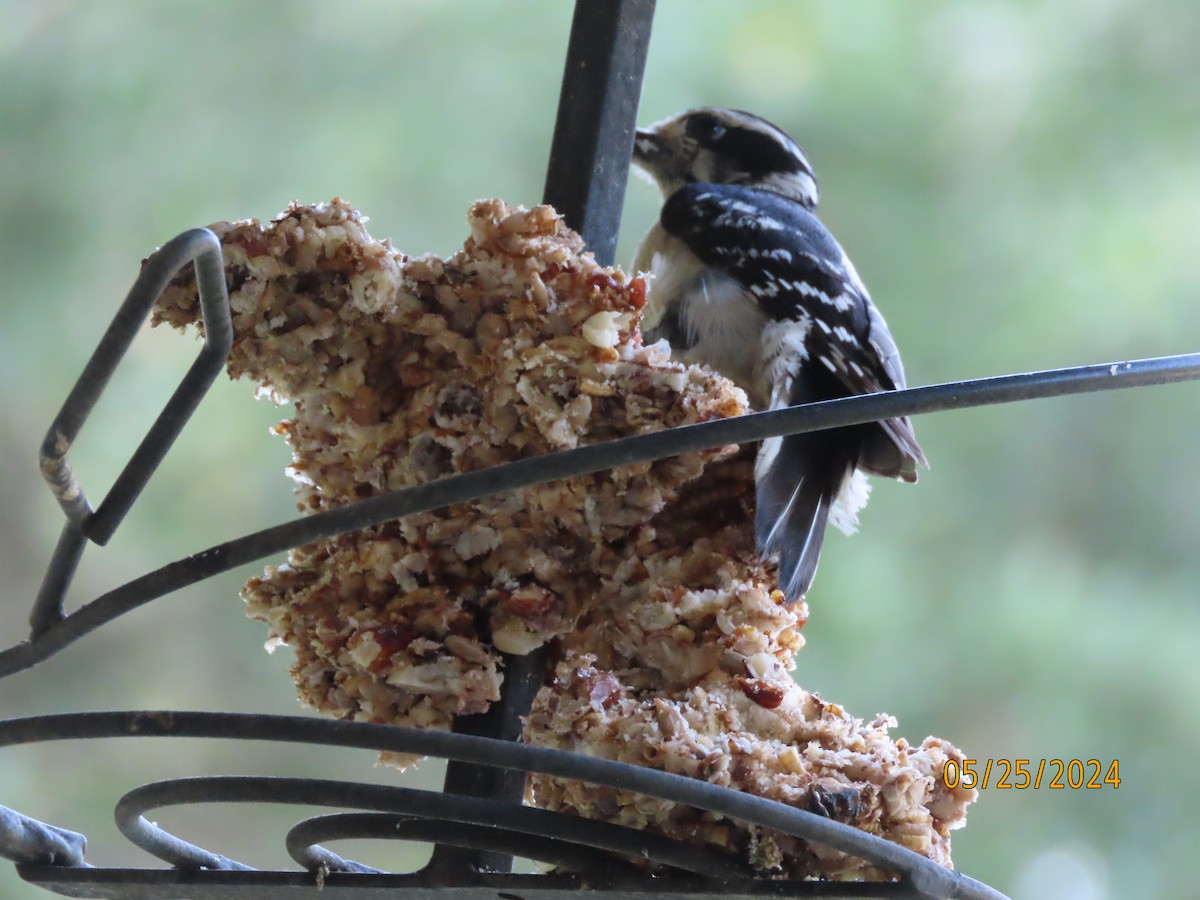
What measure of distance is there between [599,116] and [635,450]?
40 cm

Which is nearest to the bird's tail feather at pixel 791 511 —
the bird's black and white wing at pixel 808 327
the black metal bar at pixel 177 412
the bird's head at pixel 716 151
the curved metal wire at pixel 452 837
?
the bird's black and white wing at pixel 808 327

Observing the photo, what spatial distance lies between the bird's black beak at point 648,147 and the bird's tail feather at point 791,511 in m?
0.77

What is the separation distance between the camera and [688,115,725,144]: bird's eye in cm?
197

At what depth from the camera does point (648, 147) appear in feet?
6.47

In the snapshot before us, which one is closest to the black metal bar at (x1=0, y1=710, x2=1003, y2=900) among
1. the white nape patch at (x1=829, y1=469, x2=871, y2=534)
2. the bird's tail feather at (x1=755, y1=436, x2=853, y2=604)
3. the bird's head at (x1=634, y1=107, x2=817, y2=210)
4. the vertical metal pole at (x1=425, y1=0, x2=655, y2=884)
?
the bird's tail feather at (x1=755, y1=436, x2=853, y2=604)

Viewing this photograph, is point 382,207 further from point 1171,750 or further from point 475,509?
point 475,509

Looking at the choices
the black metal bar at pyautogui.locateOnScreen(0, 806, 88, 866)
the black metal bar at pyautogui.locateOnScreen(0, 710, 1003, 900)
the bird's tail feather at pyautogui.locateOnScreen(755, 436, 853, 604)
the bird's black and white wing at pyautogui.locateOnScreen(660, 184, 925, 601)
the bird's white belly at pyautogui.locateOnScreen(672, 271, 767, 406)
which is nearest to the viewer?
the black metal bar at pyautogui.locateOnScreen(0, 710, 1003, 900)

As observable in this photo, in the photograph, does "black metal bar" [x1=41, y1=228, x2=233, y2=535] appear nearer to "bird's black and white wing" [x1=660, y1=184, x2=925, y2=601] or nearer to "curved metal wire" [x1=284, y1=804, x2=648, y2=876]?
"curved metal wire" [x1=284, y1=804, x2=648, y2=876]

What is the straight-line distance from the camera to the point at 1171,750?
2883mm

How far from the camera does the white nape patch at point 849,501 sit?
1.52 m

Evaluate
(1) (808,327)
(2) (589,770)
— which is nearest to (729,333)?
(1) (808,327)

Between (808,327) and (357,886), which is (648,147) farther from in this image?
(357,886)

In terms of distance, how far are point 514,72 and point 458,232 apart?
1.33ft

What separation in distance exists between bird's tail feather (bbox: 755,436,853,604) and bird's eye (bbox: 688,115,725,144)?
77 cm
